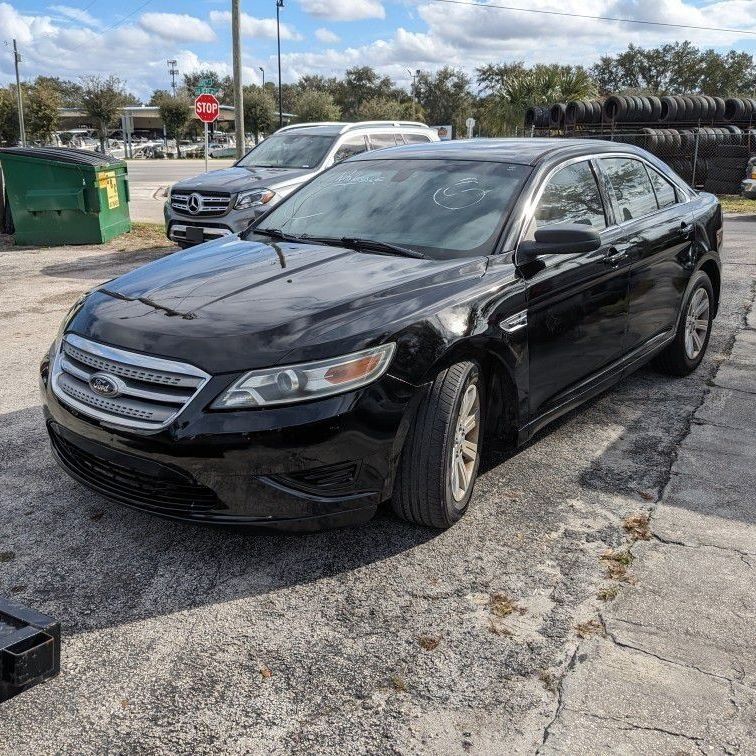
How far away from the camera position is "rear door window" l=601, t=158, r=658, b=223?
477 centimetres

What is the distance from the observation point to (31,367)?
19.7ft

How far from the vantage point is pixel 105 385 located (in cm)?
310

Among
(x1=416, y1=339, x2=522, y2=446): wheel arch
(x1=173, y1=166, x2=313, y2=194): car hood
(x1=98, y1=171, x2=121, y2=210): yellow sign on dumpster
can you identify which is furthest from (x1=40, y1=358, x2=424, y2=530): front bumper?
(x1=98, y1=171, x2=121, y2=210): yellow sign on dumpster

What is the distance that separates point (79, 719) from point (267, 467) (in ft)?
3.21

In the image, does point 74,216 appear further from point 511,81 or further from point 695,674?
point 511,81

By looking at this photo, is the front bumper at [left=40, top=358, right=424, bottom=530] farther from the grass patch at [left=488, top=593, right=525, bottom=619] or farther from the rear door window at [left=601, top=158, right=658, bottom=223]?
the rear door window at [left=601, top=158, right=658, bottom=223]

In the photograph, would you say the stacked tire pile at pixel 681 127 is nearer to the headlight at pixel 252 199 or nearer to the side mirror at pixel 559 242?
the headlight at pixel 252 199

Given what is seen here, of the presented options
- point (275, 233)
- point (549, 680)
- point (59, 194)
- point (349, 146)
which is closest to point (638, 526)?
point (549, 680)

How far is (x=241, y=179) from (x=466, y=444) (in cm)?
786

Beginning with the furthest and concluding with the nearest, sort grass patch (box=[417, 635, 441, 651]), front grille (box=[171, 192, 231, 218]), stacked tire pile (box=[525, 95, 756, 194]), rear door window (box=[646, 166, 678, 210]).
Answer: stacked tire pile (box=[525, 95, 756, 194])
front grille (box=[171, 192, 231, 218])
rear door window (box=[646, 166, 678, 210])
grass patch (box=[417, 635, 441, 651])

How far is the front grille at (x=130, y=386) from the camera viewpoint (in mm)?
2947

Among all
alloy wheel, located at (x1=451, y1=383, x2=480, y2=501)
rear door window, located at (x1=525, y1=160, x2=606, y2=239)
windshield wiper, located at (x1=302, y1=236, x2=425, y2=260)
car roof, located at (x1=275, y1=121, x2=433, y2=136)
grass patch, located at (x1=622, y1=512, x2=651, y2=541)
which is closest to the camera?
alloy wheel, located at (x1=451, y1=383, x2=480, y2=501)

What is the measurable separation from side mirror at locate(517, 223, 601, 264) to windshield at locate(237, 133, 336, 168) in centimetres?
765

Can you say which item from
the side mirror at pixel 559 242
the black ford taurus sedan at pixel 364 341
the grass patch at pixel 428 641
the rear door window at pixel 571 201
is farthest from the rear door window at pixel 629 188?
the grass patch at pixel 428 641
